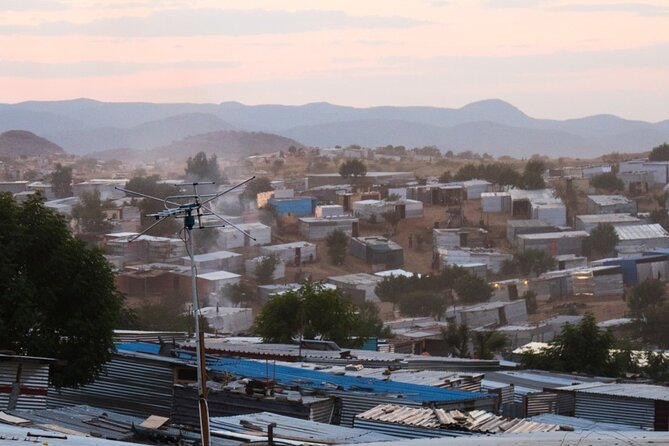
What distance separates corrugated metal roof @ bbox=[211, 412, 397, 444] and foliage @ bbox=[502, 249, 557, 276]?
84.8 feet

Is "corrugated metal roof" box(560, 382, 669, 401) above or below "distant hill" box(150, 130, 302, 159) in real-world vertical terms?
below

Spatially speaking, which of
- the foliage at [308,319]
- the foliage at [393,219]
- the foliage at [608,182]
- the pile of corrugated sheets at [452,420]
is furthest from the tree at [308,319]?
the foliage at [608,182]

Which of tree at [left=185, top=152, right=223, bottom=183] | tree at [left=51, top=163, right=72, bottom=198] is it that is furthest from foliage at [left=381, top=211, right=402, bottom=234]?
tree at [left=51, top=163, right=72, bottom=198]

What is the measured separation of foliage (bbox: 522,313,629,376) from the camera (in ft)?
55.6

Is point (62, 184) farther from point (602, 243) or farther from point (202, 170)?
point (602, 243)

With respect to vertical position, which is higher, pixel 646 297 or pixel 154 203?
pixel 154 203

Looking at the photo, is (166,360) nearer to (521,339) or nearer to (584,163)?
(521,339)

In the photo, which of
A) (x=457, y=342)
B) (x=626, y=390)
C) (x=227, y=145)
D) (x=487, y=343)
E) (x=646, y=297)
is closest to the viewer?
(x=626, y=390)

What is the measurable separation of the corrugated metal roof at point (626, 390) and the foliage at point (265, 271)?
823 inches

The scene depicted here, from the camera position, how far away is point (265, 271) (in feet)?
111

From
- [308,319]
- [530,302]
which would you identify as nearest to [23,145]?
[530,302]

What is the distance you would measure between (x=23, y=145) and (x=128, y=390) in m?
111

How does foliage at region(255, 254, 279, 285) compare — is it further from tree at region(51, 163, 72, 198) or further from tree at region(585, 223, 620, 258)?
tree at region(51, 163, 72, 198)

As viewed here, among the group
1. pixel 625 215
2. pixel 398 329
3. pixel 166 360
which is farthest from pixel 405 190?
pixel 166 360
